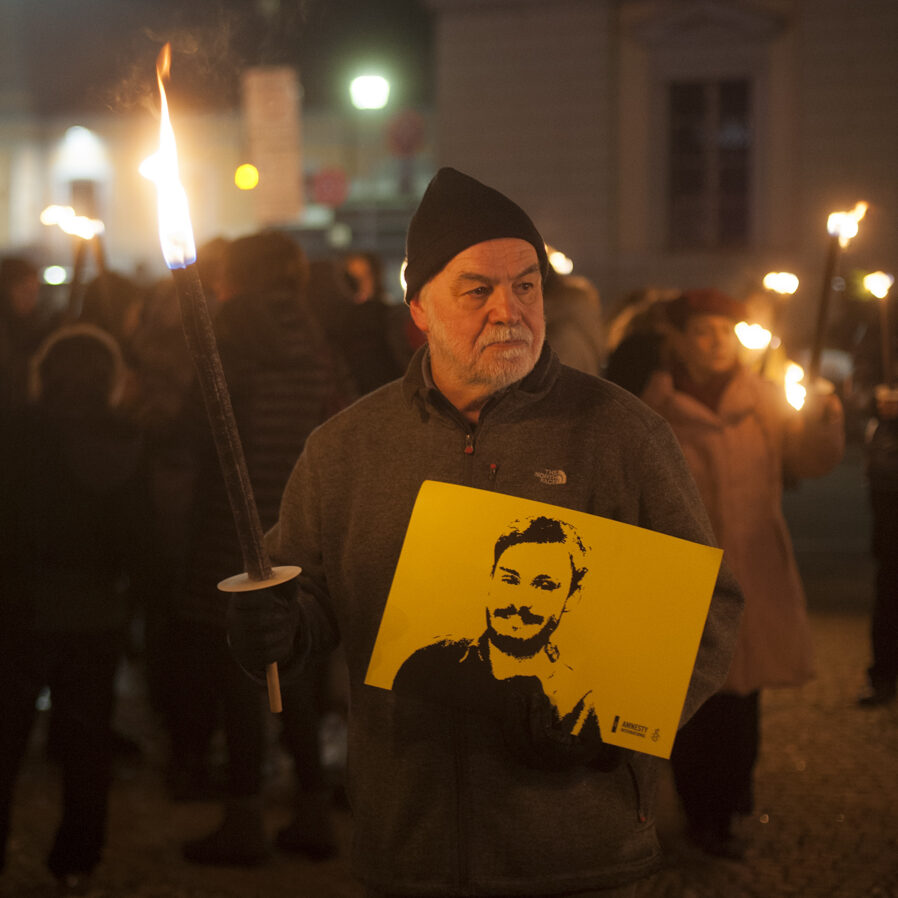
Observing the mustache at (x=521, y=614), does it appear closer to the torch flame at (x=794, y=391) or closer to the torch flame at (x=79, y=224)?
the torch flame at (x=794, y=391)

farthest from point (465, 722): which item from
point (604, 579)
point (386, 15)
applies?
point (386, 15)

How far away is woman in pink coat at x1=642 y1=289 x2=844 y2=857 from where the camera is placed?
186 inches

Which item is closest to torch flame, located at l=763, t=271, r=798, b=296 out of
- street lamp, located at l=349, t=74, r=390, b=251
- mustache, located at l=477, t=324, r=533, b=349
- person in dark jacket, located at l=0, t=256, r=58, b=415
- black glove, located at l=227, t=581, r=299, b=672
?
mustache, located at l=477, t=324, r=533, b=349

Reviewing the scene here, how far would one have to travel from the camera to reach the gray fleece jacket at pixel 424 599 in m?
2.37

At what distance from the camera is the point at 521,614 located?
232cm

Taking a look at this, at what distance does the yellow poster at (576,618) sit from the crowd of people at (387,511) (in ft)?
0.07

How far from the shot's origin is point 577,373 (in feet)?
8.54

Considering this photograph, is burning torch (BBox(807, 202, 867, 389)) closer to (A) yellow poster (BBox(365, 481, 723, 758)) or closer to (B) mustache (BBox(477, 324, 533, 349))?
(B) mustache (BBox(477, 324, 533, 349))

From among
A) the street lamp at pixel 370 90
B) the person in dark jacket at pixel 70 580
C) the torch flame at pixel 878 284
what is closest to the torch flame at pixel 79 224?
the person in dark jacket at pixel 70 580

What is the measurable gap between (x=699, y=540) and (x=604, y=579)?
220mm

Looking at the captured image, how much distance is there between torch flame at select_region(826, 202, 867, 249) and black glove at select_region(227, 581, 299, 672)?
119 inches

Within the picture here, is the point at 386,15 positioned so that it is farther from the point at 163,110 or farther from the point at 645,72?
the point at 163,110

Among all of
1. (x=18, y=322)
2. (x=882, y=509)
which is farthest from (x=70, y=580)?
(x=18, y=322)

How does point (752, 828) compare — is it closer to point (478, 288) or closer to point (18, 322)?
point (478, 288)
